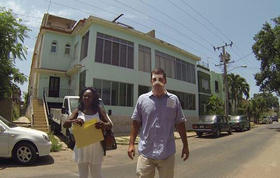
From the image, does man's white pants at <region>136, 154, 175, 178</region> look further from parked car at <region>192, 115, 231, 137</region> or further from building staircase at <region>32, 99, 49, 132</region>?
parked car at <region>192, 115, 231, 137</region>

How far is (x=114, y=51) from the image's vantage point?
19.9 meters

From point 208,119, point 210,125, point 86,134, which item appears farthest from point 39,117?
point 86,134

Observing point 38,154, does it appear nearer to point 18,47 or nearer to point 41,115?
point 18,47

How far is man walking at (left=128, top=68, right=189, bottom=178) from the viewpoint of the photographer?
2898mm

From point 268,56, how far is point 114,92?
72.0 feet

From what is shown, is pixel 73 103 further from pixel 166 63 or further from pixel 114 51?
pixel 166 63

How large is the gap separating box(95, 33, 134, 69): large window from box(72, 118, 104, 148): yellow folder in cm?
1565

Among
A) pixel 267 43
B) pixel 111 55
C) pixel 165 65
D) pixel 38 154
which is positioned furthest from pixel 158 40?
pixel 38 154

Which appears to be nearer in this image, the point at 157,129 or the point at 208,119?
the point at 157,129

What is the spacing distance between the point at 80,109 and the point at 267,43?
31.9 meters

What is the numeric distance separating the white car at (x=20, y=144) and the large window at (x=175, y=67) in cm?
1797

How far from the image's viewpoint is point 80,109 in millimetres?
3631

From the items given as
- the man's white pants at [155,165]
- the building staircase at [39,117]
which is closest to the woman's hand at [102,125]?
the man's white pants at [155,165]

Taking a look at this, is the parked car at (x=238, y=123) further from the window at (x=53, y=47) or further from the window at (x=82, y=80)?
the window at (x=53, y=47)
